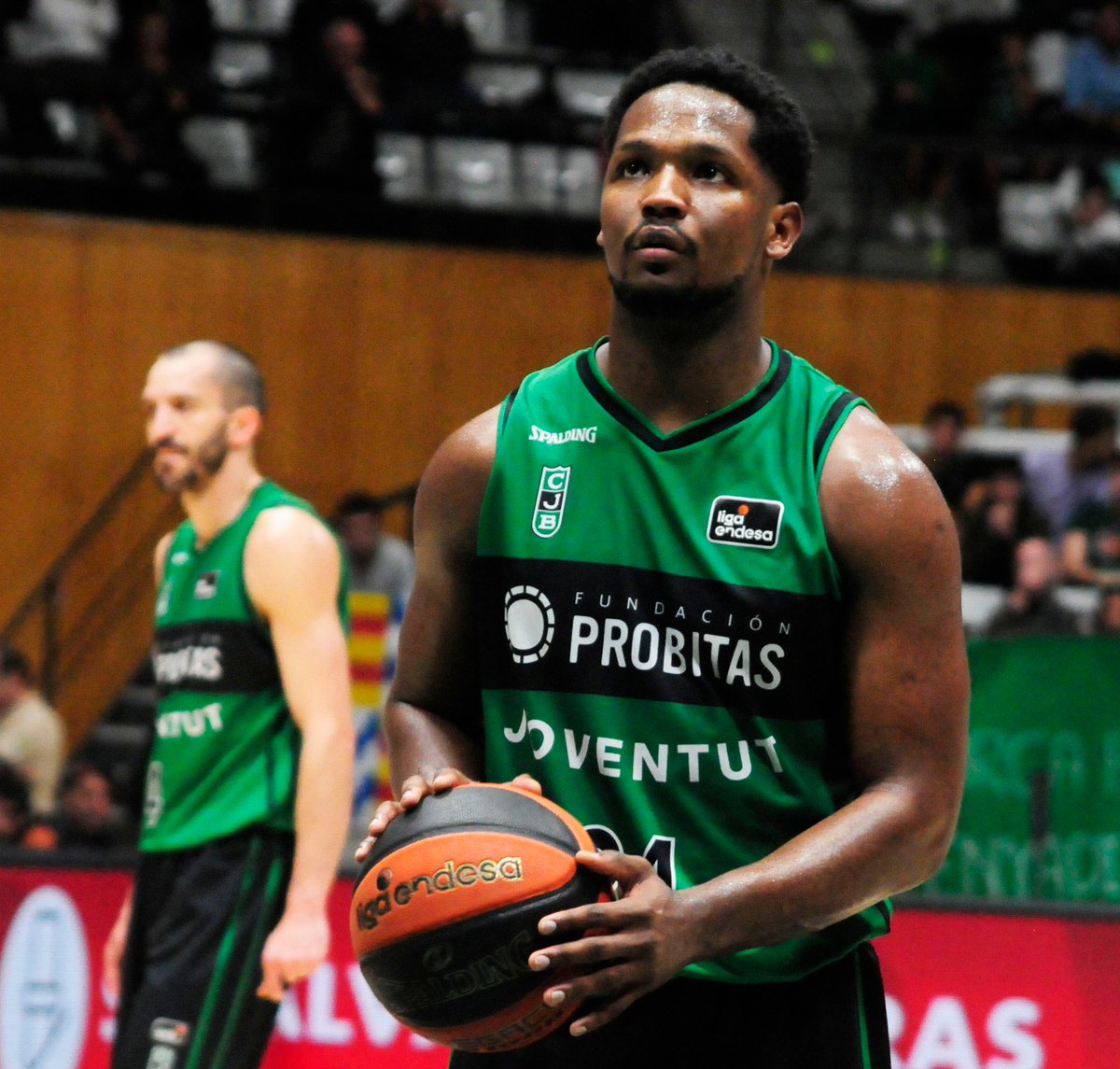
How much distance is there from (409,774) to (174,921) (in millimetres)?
1835

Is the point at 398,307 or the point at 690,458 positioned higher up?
the point at 690,458

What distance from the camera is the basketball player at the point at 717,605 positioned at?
253cm

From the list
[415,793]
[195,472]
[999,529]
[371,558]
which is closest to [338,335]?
[371,558]

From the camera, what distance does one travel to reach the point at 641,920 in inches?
87.0

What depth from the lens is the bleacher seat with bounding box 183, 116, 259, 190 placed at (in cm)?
1171

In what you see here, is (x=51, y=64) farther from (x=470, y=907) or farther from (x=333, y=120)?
(x=470, y=907)

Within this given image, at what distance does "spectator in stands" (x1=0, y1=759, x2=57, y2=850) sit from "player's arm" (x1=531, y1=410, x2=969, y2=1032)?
5.97 metres

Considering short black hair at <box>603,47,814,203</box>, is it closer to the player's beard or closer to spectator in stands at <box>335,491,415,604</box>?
the player's beard

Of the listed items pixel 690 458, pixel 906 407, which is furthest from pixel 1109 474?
pixel 690 458

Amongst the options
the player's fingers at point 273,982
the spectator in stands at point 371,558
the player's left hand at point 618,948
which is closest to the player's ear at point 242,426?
the player's fingers at point 273,982

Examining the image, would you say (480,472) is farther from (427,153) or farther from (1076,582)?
(427,153)

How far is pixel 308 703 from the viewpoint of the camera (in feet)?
14.5

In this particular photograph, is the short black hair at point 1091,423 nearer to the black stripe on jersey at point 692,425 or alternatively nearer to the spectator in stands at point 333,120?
the spectator in stands at point 333,120

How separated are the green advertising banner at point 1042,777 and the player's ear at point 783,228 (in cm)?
433
